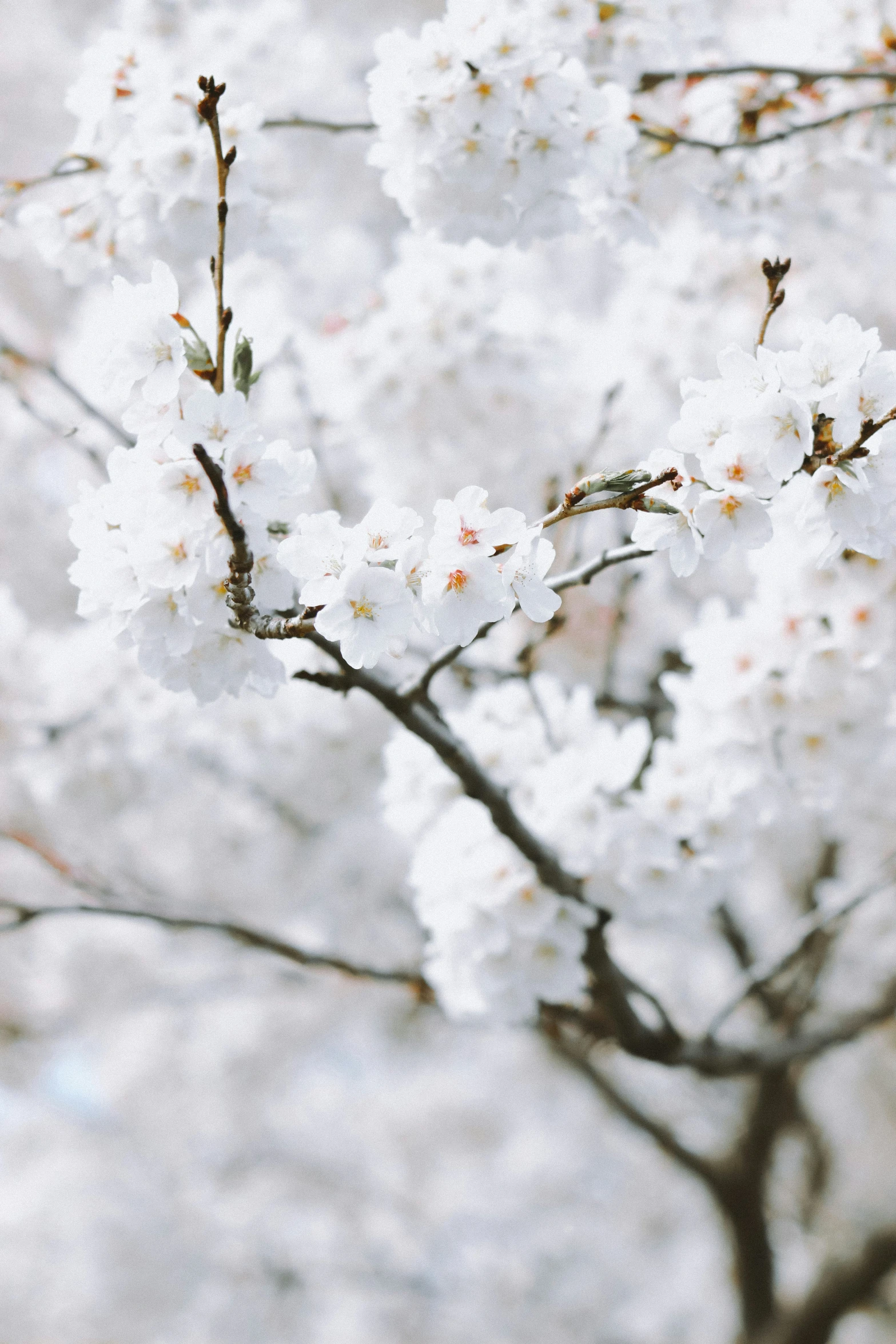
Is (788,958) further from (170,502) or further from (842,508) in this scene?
(170,502)

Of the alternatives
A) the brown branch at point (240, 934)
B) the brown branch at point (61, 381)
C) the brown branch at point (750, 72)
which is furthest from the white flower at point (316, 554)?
the brown branch at point (750, 72)

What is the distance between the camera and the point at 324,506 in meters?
4.15

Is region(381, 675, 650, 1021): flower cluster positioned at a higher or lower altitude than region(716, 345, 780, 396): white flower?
higher

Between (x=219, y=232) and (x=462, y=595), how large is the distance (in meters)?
0.40

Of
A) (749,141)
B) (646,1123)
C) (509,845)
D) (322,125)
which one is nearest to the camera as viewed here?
(509,845)

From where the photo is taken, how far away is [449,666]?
7.88 feet

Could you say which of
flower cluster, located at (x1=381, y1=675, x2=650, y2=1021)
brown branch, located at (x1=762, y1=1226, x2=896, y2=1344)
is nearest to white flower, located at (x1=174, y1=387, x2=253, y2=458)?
flower cluster, located at (x1=381, y1=675, x2=650, y2=1021)

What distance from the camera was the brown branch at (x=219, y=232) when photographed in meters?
0.89

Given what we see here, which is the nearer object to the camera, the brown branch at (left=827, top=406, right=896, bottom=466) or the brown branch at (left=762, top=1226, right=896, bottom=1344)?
the brown branch at (left=827, top=406, right=896, bottom=466)

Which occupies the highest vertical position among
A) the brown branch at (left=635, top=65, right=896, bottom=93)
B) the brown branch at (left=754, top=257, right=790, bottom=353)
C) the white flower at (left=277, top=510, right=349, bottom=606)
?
the brown branch at (left=635, top=65, right=896, bottom=93)

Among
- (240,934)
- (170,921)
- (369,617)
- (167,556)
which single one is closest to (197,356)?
(167,556)

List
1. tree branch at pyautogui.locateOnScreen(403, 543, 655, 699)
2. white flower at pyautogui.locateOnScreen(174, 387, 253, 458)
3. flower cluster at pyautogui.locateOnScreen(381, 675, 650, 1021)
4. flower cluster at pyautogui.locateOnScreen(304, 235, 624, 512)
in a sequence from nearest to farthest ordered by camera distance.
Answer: white flower at pyautogui.locateOnScreen(174, 387, 253, 458) → tree branch at pyautogui.locateOnScreen(403, 543, 655, 699) → flower cluster at pyautogui.locateOnScreen(381, 675, 650, 1021) → flower cluster at pyautogui.locateOnScreen(304, 235, 624, 512)

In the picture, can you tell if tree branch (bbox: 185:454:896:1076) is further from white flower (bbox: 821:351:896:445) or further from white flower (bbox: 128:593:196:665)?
white flower (bbox: 821:351:896:445)

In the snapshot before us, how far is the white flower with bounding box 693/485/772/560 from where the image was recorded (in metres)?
0.96
